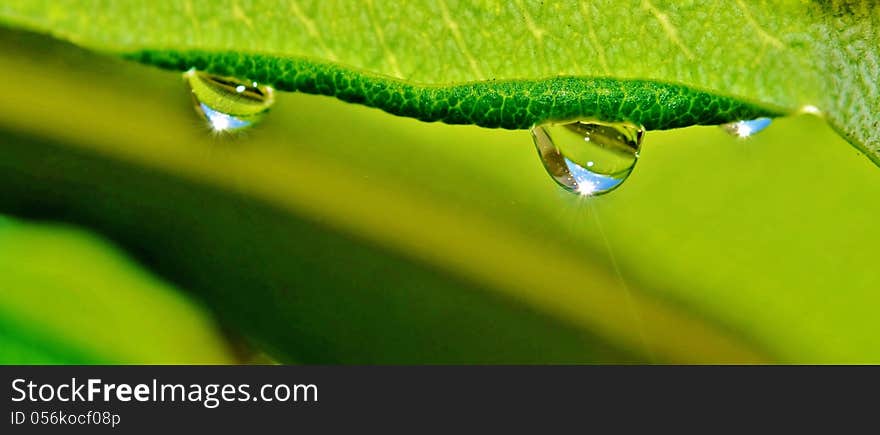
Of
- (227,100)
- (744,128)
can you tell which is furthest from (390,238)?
(744,128)

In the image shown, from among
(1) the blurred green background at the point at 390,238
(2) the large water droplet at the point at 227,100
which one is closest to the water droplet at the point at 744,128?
(1) the blurred green background at the point at 390,238

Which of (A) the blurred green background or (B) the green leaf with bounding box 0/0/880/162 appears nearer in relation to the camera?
(B) the green leaf with bounding box 0/0/880/162

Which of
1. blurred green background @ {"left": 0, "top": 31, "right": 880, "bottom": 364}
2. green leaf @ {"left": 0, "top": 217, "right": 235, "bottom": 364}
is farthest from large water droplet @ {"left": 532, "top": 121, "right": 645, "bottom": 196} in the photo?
green leaf @ {"left": 0, "top": 217, "right": 235, "bottom": 364}

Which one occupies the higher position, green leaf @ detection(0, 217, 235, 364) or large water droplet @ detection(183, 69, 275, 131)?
large water droplet @ detection(183, 69, 275, 131)

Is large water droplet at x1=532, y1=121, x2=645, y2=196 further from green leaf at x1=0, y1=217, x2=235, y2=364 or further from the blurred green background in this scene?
green leaf at x1=0, y1=217, x2=235, y2=364

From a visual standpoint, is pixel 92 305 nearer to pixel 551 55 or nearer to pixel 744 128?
pixel 551 55

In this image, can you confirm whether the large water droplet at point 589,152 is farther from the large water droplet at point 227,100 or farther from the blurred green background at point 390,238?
the large water droplet at point 227,100

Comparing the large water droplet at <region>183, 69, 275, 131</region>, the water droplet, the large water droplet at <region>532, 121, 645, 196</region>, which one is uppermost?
the large water droplet at <region>183, 69, 275, 131</region>

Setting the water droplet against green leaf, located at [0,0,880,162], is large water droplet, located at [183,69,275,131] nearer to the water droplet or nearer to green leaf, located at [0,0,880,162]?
green leaf, located at [0,0,880,162]
